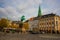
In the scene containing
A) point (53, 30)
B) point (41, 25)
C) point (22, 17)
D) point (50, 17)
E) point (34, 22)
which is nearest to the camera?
point (22, 17)

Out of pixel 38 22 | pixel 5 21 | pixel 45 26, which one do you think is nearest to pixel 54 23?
pixel 45 26

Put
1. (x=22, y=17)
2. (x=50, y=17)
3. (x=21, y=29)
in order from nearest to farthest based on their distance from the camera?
(x=21, y=29)
(x=22, y=17)
(x=50, y=17)

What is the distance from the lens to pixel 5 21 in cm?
6975

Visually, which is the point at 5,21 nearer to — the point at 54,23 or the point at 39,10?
the point at 54,23

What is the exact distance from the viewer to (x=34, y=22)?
308 feet

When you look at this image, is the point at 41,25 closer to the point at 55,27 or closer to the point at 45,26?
the point at 45,26

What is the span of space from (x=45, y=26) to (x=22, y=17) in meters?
27.2

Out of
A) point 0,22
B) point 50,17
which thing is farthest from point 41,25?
point 0,22

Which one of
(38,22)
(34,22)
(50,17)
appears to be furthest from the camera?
(34,22)

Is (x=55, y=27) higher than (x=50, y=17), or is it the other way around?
(x=50, y=17)

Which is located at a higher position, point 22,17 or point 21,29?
point 22,17

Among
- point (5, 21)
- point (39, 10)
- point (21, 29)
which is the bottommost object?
point (21, 29)

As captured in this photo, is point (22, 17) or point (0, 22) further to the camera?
point (0, 22)

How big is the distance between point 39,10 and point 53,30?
31280 millimetres
